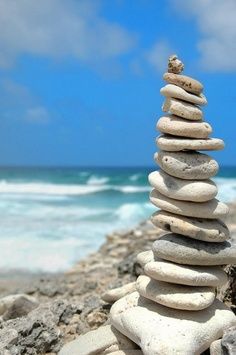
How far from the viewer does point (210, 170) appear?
637 cm

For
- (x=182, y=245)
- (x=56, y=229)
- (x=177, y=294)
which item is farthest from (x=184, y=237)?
(x=56, y=229)

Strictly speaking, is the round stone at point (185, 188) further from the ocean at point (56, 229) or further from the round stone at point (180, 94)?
the ocean at point (56, 229)

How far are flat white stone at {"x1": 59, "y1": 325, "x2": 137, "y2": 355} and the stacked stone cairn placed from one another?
0.01 metres

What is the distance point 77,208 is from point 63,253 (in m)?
16.5

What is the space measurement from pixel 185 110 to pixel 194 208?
40.2 inches

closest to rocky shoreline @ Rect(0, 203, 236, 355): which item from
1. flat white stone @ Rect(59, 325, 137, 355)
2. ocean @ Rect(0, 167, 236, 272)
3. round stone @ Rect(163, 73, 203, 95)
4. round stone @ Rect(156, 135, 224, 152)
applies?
flat white stone @ Rect(59, 325, 137, 355)

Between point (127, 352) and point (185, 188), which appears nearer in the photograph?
point (185, 188)

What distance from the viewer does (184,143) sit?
6234 mm

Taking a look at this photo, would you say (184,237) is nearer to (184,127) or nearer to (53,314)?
(184,127)

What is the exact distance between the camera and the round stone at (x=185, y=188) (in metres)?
6.19

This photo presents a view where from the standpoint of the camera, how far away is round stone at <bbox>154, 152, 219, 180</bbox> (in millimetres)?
6242

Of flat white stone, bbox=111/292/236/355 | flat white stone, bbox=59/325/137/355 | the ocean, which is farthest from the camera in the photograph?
the ocean

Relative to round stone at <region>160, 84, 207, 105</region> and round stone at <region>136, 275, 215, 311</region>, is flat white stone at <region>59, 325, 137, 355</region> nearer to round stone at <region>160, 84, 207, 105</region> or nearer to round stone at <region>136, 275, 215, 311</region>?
round stone at <region>136, 275, 215, 311</region>

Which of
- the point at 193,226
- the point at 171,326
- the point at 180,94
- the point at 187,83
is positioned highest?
the point at 187,83
